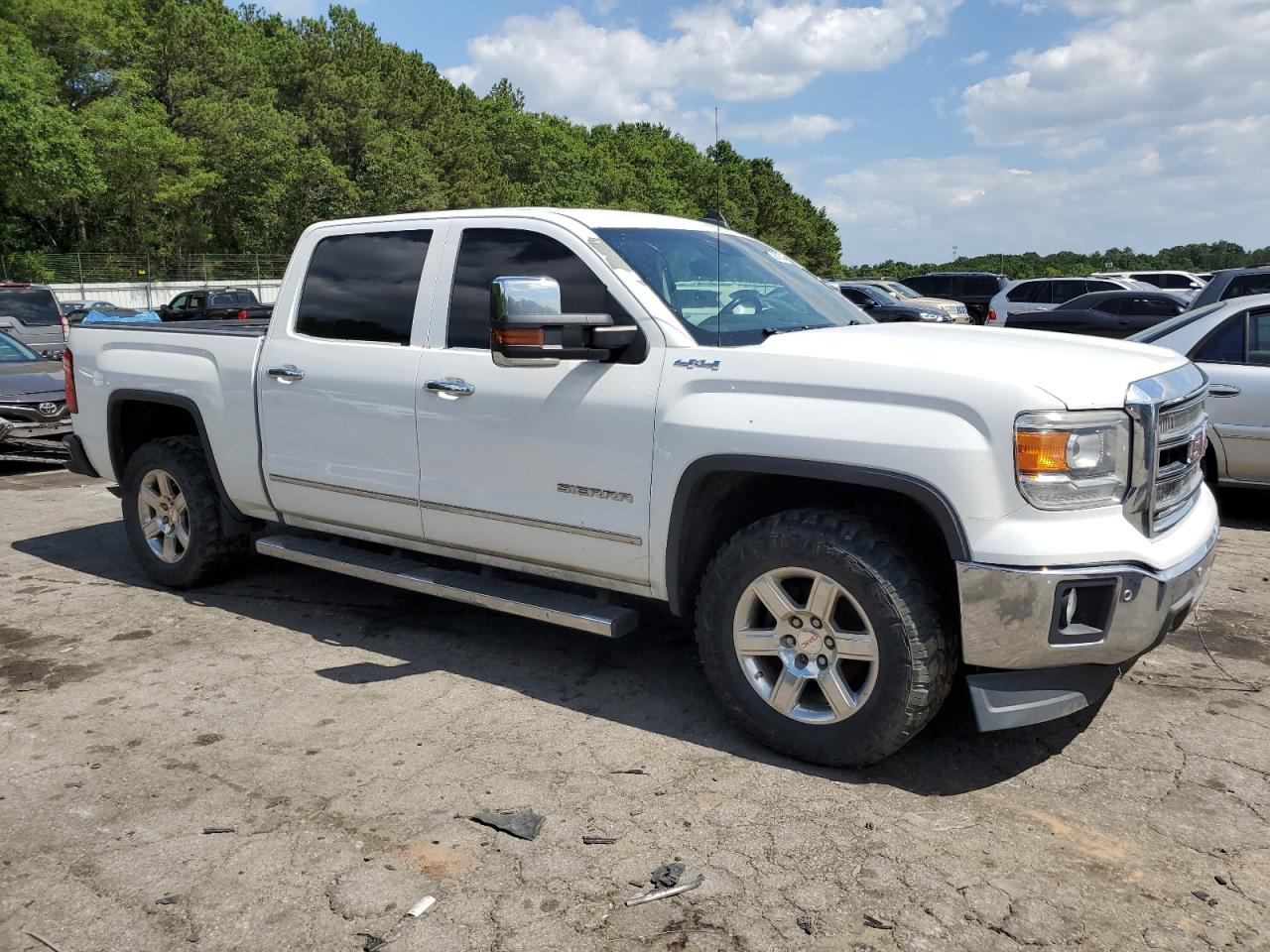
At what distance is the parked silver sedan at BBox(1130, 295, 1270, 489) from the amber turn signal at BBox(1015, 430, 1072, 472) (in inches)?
→ 180

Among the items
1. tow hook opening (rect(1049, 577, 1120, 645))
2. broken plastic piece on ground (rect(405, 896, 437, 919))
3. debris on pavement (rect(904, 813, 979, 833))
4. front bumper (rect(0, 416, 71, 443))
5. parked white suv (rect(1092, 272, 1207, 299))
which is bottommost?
broken plastic piece on ground (rect(405, 896, 437, 919))

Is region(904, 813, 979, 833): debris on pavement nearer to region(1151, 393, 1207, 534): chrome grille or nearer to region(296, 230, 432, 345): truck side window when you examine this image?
region(1151, 393, 1207, 534): chrome grille

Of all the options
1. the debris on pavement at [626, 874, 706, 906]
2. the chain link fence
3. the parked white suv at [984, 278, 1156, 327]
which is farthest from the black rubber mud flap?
the chain link fence

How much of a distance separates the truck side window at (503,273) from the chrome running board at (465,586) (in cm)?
103

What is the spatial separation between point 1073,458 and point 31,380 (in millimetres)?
10460

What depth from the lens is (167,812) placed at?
11.4 feet

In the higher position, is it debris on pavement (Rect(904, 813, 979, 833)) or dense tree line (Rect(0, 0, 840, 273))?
dense tree line (Rect(0, 0, 840, 273))

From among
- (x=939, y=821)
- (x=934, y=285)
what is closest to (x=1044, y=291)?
(x=934, y=285)

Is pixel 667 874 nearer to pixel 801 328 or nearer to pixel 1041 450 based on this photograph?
pixel 1041 450

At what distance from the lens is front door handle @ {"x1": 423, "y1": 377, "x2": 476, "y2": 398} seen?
14.3ft

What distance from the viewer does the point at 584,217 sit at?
14.6ft

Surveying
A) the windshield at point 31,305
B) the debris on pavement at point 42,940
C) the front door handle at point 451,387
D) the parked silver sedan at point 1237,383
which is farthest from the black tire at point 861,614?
the windshield at point 31,305

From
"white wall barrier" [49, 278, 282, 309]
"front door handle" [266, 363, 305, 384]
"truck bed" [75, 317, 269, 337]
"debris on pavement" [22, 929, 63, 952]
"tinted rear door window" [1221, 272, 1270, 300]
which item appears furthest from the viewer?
"white wall barrier" [49, 278, 282, 309]

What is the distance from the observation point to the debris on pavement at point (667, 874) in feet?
9.89
